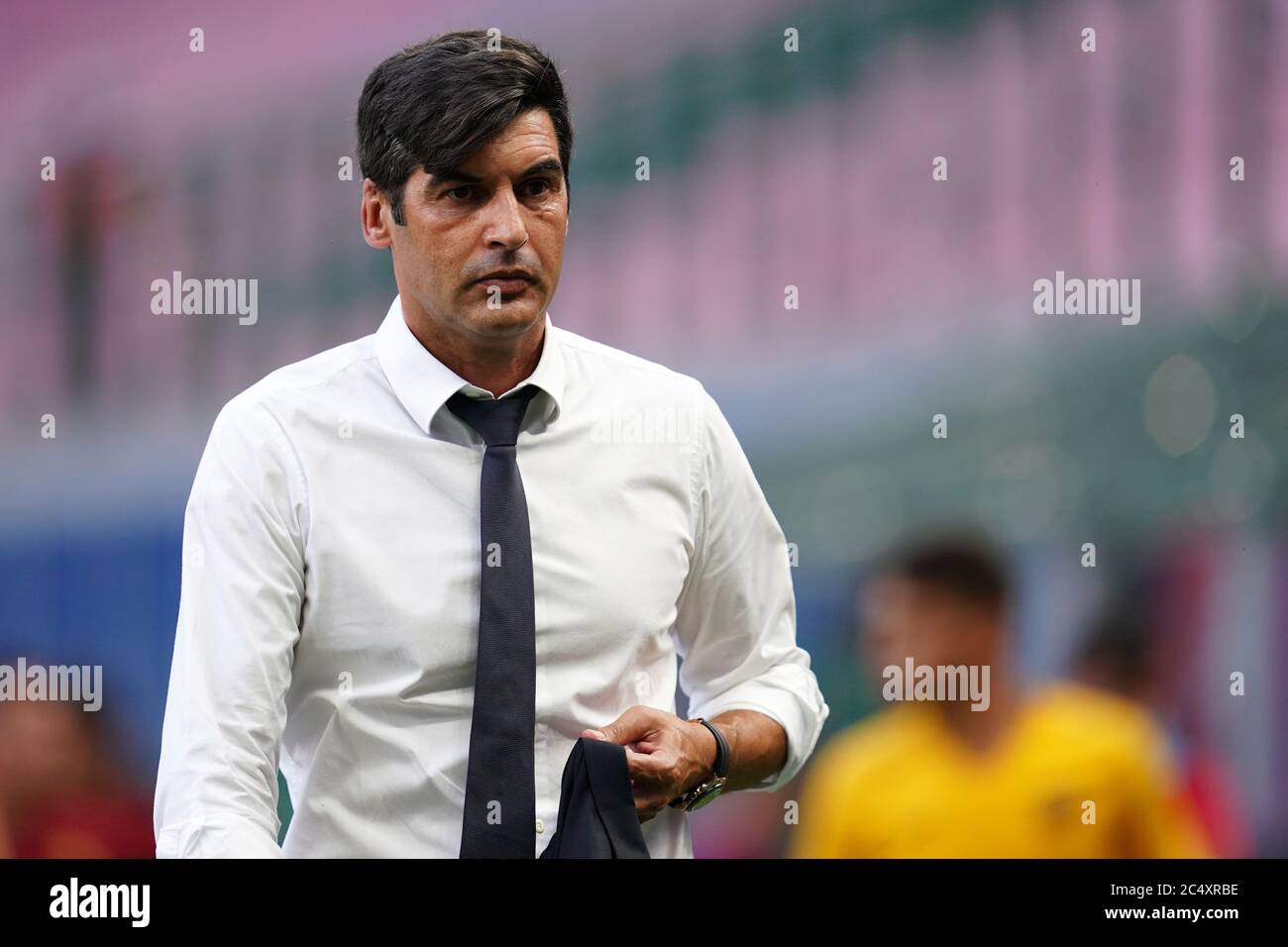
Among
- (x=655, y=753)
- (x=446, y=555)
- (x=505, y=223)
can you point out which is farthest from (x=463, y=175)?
(x=655, y=753)

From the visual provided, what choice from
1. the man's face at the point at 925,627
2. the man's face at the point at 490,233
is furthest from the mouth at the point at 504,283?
the man's face at the point at 925,627

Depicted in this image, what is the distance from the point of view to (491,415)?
1.83m

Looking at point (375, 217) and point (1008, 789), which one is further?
point (1008, 789)

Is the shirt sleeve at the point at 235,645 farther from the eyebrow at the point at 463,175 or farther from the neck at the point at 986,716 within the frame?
the neck at the point at 986,716

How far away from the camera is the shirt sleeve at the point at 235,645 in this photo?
1579 millimetres

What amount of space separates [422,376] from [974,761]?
147 cm

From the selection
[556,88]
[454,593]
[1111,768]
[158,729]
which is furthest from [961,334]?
[158,729]

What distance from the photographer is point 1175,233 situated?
281cm

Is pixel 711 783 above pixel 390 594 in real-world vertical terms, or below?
below

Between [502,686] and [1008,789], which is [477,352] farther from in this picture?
[1008,789]

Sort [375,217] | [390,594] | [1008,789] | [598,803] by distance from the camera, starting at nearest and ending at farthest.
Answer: [598,803] → [390,594] → [375,217] → [1008,789]

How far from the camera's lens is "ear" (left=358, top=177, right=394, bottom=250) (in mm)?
1873

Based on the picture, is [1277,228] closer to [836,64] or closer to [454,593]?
[836,64]

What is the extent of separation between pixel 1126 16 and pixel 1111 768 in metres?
1.52
